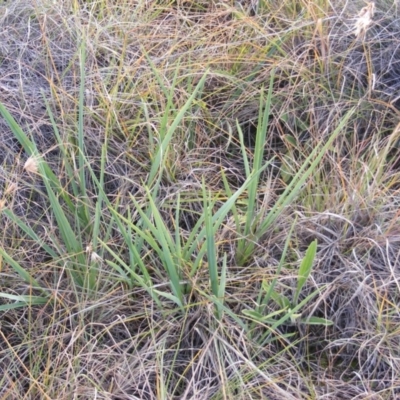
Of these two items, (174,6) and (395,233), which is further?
(174,6)

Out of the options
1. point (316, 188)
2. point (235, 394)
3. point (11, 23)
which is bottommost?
point (235, 394)

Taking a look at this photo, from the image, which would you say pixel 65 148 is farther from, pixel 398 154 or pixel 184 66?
pixel 398 154

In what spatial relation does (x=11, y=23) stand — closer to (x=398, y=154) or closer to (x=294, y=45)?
(x=294, y=45)

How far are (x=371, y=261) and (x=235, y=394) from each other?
0.36m

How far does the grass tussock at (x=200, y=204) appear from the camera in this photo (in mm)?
1083

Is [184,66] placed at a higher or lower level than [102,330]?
higher

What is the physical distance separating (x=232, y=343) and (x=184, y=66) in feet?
2.15

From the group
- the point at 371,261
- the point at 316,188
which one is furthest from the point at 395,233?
the point at 316,188

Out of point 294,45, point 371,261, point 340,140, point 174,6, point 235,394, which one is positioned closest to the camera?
point 235,394

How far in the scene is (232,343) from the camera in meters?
1.10

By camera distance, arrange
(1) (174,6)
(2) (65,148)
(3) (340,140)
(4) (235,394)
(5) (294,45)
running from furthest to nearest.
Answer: (1) (174,6)
(5) (294,45)
(3) (340,140)
(2) (65,148)
(4) (235,394)

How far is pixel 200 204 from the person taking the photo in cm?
129

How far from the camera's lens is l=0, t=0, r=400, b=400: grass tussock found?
1.08 metres

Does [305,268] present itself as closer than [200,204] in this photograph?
Yes
